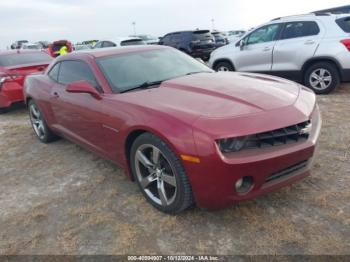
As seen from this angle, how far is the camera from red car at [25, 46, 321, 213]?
2359 millimetres

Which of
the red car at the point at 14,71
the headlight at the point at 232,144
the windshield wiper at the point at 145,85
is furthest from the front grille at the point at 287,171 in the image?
the red car at the point at 14,71

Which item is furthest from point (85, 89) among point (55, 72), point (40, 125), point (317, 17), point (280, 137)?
point (317, 17)

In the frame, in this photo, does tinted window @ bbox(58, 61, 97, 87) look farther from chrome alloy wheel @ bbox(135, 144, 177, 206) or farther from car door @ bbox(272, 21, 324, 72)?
car door @ bbox(272, 21, 324, 72)

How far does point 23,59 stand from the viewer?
7.73 meters

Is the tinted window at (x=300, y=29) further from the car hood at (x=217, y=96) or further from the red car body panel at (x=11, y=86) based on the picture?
the red car body panel at (x=11, y=86)

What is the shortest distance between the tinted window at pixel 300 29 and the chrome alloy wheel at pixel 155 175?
5.51 m

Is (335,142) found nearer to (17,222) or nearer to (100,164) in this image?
(100,164)

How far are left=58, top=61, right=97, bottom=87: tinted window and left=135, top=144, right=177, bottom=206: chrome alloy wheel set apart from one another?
112 centimetres

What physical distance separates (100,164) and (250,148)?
2.32 meters

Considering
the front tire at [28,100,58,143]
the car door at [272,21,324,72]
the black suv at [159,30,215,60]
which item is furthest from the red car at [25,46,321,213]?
the black suv at [159,30,215,60]

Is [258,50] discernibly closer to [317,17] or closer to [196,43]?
[317,17]

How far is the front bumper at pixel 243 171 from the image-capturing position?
7.57ft

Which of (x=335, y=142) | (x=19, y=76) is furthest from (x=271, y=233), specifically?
(x=19, y=76)

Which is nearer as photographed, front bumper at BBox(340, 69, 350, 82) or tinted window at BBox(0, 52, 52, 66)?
front bumper at BBox(340, 69, 350, 82)
